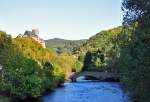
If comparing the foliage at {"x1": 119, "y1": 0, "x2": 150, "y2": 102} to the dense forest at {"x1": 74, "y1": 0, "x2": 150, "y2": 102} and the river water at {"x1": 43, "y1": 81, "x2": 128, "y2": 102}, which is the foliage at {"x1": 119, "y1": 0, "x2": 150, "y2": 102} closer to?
the dense forest at {"x1": 74, "y1": 0, "x2": 150, "y2": 102}

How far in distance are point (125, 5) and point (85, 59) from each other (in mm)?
141091

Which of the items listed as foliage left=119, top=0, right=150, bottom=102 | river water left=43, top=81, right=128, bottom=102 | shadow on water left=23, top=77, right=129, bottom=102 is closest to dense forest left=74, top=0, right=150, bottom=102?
foliage left=119, top=0, right=150, bottom=102

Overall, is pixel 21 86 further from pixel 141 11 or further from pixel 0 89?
pixel 141 11

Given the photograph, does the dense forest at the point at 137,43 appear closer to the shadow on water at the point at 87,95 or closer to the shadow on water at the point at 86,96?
the shadow on water at the point at 86,96

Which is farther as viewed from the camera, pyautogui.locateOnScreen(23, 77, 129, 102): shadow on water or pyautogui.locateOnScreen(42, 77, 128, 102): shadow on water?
pyautogui.locateOnScreen(42, 77, 128, 102): shadow on water

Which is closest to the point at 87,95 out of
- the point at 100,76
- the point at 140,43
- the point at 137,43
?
the point at 137,43

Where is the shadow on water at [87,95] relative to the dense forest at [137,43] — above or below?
below

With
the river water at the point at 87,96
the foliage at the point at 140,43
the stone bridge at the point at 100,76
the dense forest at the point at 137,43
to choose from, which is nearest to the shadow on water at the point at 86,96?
the river water at the point at 87,96

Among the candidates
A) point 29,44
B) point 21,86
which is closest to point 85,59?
point 29,44

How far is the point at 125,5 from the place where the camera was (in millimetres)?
33938

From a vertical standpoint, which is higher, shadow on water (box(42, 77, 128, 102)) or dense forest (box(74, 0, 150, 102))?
dense forest (box(74, 0, 150, 102))

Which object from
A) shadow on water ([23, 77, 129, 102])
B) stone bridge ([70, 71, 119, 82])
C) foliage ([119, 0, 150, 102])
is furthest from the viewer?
stone bridge ([70, 71, 119, 82])

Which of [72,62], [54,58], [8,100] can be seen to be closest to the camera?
[8,100]

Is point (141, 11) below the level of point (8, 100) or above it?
above
